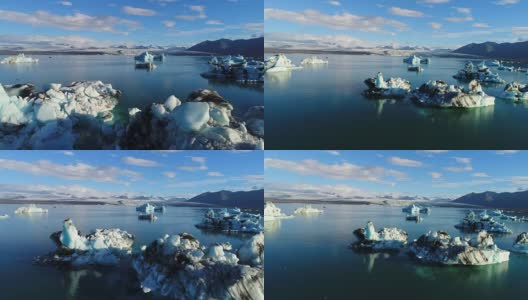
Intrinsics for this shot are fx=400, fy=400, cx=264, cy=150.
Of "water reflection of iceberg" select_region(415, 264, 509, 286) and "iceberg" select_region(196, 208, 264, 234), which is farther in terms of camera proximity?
"iceberg" select_region(196, 208, 264, 234)

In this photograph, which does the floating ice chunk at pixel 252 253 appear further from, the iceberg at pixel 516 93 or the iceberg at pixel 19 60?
the iceberg at pixel 19 60

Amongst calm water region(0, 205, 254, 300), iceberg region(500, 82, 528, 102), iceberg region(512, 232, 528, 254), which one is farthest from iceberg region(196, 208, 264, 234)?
iceberg region(500, 82, 528, 102)

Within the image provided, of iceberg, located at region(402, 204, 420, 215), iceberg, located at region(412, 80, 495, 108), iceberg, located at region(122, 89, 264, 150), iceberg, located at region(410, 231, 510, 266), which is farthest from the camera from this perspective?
iceberg, located at region(402, 204, 420, 215)

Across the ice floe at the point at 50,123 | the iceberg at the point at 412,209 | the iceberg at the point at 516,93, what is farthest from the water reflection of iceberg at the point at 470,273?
the iceberg at the point at 412,209

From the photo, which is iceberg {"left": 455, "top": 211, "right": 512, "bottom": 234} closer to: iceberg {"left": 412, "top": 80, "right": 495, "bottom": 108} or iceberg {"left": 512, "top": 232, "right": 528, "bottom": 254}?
iceberg {"left": 512, "top": 232, "right": 528, "bottom": 254}

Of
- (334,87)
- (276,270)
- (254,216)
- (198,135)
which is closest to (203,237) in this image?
(254,216)

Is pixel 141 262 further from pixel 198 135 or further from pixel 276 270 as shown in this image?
pixel 198 135

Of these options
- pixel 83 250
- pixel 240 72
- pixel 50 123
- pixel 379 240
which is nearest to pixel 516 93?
pixel 379 240
